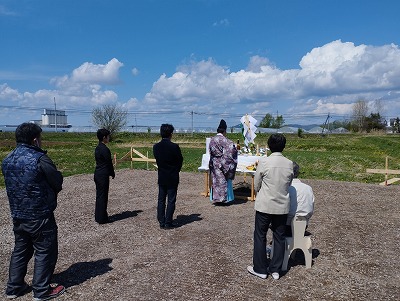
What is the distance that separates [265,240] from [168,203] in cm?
266

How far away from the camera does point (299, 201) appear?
5152 mm

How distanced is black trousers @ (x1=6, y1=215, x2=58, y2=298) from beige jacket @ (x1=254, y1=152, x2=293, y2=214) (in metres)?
2.59

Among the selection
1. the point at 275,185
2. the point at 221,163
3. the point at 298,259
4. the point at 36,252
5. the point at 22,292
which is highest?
the point at 275,185

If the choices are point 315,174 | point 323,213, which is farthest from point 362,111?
point 323,213

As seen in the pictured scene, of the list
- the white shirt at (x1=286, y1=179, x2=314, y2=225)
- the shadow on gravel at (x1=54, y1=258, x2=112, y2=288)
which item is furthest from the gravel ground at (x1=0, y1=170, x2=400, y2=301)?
the white shirt at (x1=286, y1=179, x2=314, y2=225)

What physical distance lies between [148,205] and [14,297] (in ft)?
17.3

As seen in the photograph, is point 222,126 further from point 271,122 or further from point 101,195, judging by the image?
point 271,122

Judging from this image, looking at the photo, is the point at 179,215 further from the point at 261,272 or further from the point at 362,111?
the point at 362,111

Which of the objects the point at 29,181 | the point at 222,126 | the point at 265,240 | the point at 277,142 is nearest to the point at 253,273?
the point at 265,240

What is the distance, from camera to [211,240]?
21.2ft

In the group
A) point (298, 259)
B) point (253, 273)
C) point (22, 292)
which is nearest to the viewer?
point (22, 292)

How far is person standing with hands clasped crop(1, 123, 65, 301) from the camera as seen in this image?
4062mm

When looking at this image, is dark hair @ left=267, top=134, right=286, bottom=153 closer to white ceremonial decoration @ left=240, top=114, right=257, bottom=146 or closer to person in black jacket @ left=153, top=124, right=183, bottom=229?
person in black jacket @ left=153, top=124, right=183, bottom=229

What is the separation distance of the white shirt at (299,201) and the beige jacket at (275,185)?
0.34 metres
